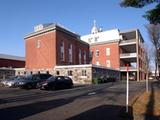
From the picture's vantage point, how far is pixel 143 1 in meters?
13.8

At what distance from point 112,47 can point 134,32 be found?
7336 mm

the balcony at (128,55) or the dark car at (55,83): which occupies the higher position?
the balcony at (128,55)

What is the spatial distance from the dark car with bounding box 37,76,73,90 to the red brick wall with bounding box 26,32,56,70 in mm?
21788

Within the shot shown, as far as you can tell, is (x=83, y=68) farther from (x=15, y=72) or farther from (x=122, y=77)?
(x=122, y=77)

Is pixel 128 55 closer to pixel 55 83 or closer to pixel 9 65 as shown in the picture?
pixel 9 65

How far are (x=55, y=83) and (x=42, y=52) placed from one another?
27.9 metres

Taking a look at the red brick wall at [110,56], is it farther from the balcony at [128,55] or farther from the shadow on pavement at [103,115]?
the shadow on pavement at [103,115]

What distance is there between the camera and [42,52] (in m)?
58.9

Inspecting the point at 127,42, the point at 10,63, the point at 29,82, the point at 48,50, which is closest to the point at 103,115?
the point at 29,82

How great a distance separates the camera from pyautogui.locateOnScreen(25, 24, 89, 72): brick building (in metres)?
55.8

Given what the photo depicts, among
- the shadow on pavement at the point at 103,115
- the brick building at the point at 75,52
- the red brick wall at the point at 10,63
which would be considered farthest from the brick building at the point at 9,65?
the shadow on pavement at the point at 103,115

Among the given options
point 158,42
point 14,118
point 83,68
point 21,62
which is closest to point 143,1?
point 14,118

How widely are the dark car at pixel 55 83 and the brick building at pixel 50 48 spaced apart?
21.6 meters

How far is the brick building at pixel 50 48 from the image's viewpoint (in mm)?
55781
